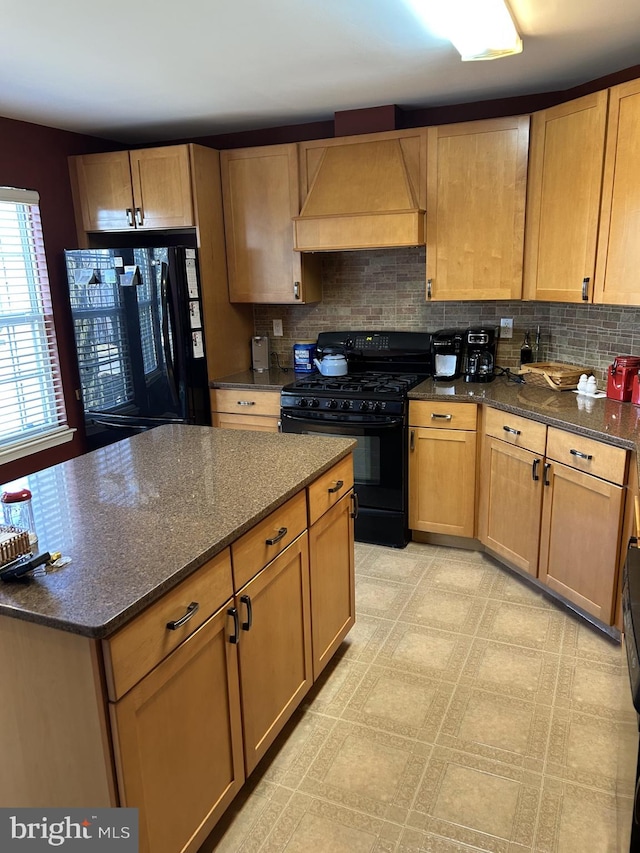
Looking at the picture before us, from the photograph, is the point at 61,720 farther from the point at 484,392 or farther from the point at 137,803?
the point at 484,392

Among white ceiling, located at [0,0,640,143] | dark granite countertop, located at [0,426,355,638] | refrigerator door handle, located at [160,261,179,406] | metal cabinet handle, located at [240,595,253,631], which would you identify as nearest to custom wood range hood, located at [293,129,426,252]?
white ceiling, located at [0,0,640,143]

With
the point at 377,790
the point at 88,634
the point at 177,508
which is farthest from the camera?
the point at 377,790

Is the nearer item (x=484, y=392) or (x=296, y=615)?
(x=296, y=615)

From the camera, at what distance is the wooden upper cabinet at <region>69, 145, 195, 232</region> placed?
3613 mm

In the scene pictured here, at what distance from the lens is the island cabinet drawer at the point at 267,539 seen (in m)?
1.70

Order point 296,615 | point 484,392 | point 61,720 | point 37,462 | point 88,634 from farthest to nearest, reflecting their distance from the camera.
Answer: point 37,462 → point 484,392 → point 296,615 → point 61,720 → point 88,634

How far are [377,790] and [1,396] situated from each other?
109 inches

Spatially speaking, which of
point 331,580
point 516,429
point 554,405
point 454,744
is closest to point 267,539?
point 331,580

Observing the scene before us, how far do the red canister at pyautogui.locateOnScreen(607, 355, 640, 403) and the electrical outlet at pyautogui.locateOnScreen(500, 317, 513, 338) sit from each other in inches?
30.7

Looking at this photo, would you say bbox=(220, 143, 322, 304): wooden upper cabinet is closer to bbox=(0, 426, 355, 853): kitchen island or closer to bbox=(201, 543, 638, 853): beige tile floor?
bbox=(0, 426, 355, 853): kitchen island

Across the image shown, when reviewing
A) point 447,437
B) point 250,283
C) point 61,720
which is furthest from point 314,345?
point 61,720

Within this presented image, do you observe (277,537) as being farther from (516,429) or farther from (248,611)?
(516,429)

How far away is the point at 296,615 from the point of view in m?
2.07

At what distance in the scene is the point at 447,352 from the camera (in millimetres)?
3613
